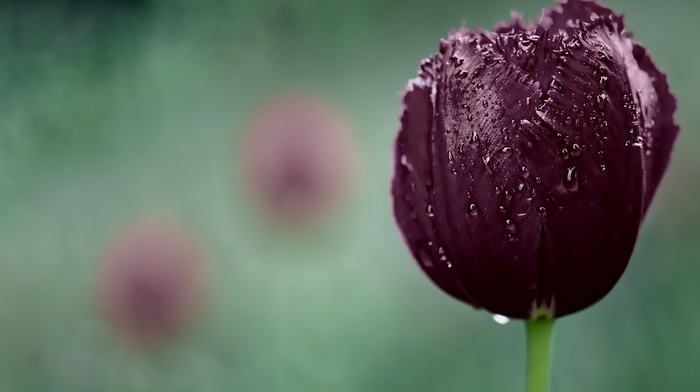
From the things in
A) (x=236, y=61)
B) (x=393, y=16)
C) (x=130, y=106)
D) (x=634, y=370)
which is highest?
(x=393, y=16)

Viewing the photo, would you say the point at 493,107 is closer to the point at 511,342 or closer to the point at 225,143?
the point at 511,342

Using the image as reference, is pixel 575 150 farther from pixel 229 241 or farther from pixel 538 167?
pixel 229 241

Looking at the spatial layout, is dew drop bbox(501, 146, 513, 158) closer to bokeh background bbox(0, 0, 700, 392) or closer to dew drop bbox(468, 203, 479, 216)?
dew drop bbox(468, 203, 479, 216)

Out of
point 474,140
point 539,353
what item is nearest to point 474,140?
point 474,140

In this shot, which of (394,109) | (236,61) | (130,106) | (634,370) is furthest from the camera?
(394,109)

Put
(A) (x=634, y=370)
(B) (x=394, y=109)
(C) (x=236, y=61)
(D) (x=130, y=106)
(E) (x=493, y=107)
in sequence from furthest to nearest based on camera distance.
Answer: (B) (x=394, y=109)
(C) (x=236, y=61)
(D) (x=130, y=106)
(A) (x=634, y=370)
(E) (x=493, y=107)

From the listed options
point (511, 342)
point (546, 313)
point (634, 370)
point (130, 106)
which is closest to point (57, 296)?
point (130, 106)

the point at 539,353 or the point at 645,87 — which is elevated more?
the point at 645,87

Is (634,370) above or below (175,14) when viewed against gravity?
below
